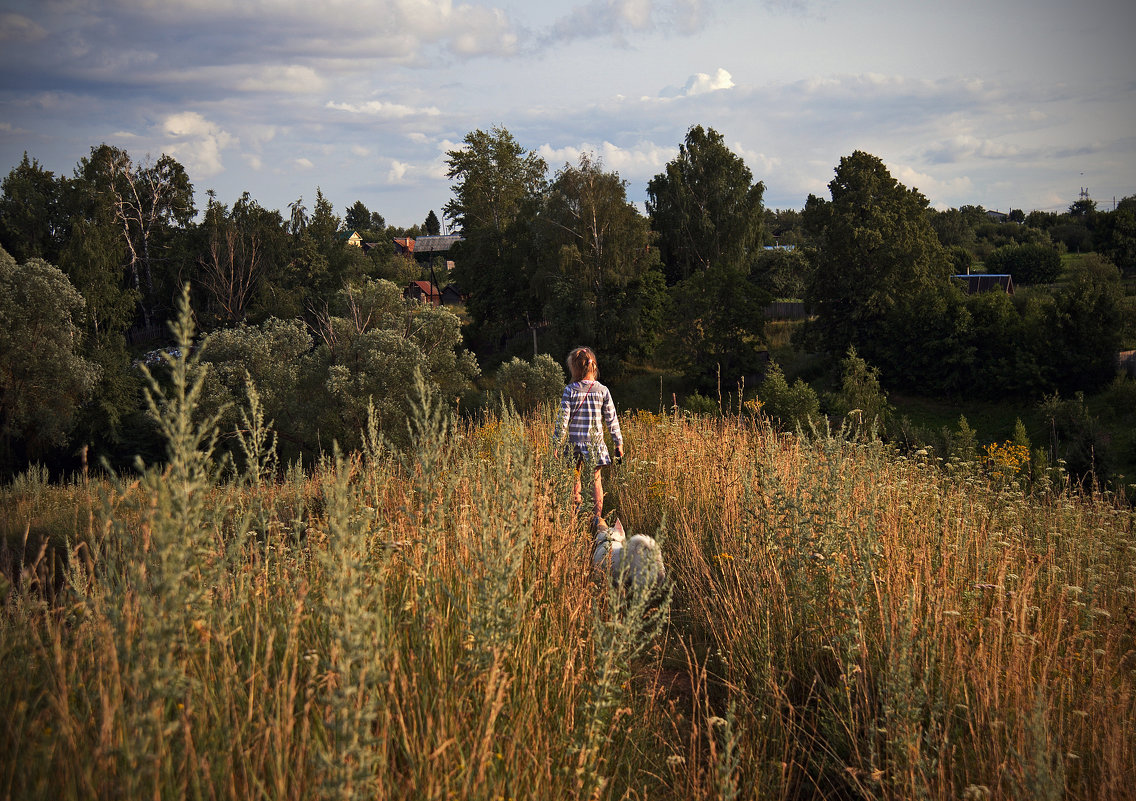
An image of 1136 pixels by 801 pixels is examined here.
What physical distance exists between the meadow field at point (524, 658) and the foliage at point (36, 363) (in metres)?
26.6

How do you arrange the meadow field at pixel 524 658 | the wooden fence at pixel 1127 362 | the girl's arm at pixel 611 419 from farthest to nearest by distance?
1. the wooden fence at pixel 1127 362
2. the girl's arm at pixel 611 419
3. the meadow field at pixel 524 658

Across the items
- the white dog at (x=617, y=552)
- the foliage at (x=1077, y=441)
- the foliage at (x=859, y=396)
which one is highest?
the white dog at (x=617, y=552)

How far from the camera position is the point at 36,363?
2477 cm

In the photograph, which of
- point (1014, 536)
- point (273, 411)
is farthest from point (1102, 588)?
point (273, 411)

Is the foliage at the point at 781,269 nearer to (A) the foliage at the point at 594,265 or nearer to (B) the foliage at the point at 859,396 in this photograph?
(A) the foliage at the point at 594,265

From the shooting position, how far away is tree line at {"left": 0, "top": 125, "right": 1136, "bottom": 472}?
24.7 m

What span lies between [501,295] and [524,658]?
41.7 meters

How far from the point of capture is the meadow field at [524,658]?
1.71 m

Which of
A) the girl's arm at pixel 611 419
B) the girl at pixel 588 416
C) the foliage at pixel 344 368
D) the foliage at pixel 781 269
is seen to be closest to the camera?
the girl at pixel 588 416

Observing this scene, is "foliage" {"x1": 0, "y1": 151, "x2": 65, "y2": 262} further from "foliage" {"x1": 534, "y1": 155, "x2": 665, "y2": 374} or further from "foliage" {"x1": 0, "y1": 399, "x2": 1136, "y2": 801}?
"foliage" {"x1": 0, "y1": 399, "x2": 1136, "y2": 801}

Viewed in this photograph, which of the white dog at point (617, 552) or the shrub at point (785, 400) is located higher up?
the white dog at point (617, 552)

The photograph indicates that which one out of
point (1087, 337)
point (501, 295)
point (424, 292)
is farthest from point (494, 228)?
point (1087, 337)

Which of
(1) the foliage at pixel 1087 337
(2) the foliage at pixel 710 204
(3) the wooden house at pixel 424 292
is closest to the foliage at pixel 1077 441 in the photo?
(1) the foliage at pixel 1087 337

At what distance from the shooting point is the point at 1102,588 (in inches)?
149
